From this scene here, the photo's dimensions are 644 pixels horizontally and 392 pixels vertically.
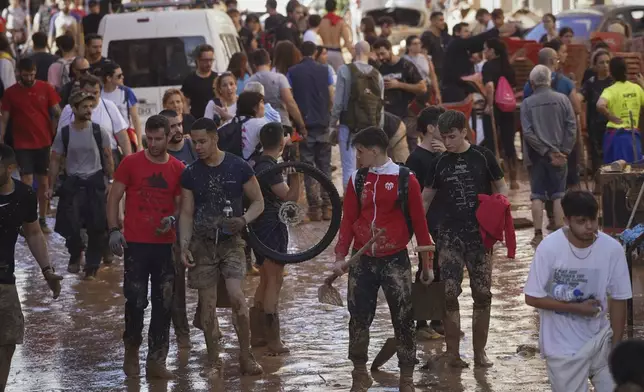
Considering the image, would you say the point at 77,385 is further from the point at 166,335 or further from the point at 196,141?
the point at 196,141

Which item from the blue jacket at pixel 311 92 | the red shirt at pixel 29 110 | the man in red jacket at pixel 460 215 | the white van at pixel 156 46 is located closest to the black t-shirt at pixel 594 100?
the blue jacket at pixel 311 92

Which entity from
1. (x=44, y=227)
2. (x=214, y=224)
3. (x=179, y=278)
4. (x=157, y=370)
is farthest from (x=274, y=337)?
(x=44, y=227)

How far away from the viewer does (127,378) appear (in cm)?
988

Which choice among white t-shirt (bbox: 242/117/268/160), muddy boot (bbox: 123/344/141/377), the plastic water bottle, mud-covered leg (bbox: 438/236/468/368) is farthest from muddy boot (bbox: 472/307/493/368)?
white t-shirt (bbox: 242/117/268/160)

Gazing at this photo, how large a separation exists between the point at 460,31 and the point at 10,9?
471 inches

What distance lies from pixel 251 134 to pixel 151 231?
2.21 m

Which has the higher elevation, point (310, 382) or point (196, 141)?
point (196, 141)

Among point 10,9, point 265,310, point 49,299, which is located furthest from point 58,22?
point 265,310

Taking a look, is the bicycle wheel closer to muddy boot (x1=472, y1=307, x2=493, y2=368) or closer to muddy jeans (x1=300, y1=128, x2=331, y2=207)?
muddy boot (x1=472, y1=307, x2=493, y2=368)

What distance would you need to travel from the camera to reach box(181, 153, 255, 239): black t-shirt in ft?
31.3

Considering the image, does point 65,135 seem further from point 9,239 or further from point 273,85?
point 9,239

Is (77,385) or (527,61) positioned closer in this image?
(77,385)

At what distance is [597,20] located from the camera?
1013 inches

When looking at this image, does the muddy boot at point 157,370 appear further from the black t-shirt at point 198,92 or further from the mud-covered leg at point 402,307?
the black t-shirt at point 198,92
